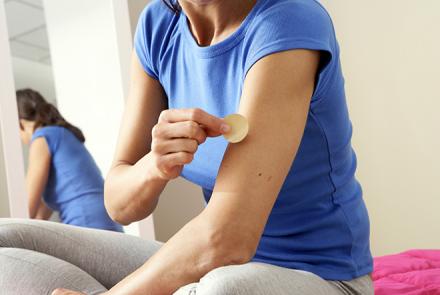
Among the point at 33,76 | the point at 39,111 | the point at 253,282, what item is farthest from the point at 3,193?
the point at 253,282

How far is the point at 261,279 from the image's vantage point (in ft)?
2.40

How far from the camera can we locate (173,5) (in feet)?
3.69

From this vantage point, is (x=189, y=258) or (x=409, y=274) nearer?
(x=189, y=258)

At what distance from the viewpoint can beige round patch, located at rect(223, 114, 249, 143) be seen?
0.81 meters

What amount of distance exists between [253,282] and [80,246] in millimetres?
468

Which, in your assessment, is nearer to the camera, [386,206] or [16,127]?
[16,127]

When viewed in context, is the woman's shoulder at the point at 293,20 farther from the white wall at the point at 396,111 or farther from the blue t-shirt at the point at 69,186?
the white wall at the point at 396,111

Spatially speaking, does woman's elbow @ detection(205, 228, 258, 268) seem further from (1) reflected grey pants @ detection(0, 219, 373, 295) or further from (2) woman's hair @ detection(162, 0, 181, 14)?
(2) woman's hair @ detection(162, 0, 181, 14)

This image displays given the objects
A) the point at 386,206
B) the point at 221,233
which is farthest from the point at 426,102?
the point at 221,233

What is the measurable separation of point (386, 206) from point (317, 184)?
2521mm

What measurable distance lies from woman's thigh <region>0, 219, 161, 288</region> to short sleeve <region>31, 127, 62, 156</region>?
4.81ft

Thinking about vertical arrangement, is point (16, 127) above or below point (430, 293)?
above

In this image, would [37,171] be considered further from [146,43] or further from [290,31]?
[290,31]

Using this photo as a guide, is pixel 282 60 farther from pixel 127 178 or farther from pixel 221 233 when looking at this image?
pixel 127 178
